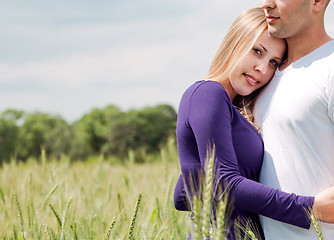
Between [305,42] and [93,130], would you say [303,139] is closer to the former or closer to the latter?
[305,42]

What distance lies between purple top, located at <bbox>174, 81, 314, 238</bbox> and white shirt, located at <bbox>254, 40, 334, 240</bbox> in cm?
8

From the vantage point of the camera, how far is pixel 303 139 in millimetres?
1588

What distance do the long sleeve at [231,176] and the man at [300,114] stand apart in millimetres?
121

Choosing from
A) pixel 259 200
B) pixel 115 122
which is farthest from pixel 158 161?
pixel 259 200

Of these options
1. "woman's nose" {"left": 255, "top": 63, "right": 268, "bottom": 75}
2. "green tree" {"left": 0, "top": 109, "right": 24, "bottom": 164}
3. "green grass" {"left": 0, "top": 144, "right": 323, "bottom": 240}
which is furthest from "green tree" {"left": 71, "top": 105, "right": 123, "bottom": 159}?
"woman's nose" {"left": 255, "top": 63, "right": 268, "bottom": 75}

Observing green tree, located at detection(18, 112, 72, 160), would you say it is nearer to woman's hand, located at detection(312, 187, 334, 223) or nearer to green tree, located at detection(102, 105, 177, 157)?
green tree, located at detection(102, 105, 177, 157)

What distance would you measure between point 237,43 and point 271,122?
35 cm

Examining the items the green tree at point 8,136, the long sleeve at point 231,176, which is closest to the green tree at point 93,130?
the green tree at point 8,136

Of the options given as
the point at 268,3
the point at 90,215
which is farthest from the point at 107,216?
the point at 268,3

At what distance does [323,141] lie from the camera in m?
1.58

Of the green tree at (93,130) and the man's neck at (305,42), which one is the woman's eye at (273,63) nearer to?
the man's neck at (305,42)

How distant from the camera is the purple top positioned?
1.47 m

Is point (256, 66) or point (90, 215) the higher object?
point (256, 66)

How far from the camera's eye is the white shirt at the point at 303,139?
158 centimetres
